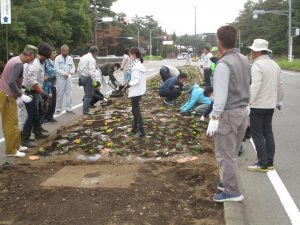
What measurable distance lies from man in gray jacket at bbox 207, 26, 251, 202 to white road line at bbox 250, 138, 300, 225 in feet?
2.04

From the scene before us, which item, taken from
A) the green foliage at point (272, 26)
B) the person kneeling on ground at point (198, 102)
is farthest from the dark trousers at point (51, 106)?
the green foliage at point (272, 26)

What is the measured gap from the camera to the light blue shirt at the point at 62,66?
11320mm

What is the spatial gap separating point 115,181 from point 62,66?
250 inches

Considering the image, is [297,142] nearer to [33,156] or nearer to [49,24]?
[33,156]

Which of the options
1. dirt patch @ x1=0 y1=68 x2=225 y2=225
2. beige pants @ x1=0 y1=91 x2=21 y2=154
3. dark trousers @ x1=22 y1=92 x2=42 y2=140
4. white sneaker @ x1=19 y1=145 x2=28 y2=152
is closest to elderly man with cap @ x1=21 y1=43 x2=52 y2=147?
dark trousers @ x1=22 y1=92 x2=42 y2=140

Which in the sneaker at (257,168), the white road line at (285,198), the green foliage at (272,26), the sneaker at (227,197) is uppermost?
the green foliage at (272,26)

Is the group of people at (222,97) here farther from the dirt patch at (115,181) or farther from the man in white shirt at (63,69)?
the dirt patch at (115,181)

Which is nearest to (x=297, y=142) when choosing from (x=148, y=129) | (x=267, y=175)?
(x=267, y=175)

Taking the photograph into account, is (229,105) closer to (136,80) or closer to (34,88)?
(136,80)

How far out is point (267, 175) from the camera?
635 cm

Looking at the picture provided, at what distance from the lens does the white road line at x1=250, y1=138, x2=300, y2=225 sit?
4797 mm

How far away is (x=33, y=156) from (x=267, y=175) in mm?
3800

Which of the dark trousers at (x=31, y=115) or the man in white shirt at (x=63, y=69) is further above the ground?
the man in white shirt at (x=63, y=69)

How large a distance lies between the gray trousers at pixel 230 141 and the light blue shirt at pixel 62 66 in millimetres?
7233
